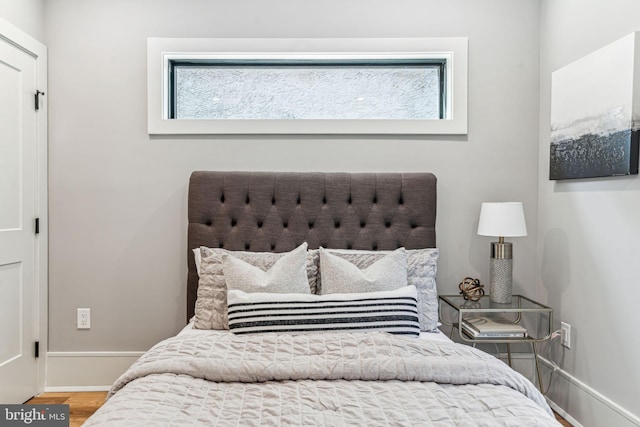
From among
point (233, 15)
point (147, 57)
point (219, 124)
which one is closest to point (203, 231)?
point (219, 124)

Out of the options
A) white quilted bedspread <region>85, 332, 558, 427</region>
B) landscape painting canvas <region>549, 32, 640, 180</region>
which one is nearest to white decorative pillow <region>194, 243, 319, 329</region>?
white quilted bedspread <region>85, 332, 558, 427</region>

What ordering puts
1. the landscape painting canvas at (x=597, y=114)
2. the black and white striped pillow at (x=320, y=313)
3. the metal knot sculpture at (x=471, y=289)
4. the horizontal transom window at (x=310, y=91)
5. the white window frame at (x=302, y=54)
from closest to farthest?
the landscape painting canvas at (x=597, y=114)
the black and white striped pillow at (x=320, y=313)
the metal knot sculpture at (x=471, y=289)
the white window frame at (x=302, y=54)
the horizontal transom window at (x=310, y=91)

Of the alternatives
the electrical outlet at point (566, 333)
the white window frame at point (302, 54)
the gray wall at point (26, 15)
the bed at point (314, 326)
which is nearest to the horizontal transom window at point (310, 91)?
the white window frame at point (302, 54)

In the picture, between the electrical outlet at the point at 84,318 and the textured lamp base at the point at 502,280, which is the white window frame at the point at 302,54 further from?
the electrical outlet at the point at 84,318

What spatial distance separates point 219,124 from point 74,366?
181cm

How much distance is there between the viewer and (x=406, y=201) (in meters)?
2.75

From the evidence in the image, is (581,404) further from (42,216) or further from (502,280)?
(42,216)

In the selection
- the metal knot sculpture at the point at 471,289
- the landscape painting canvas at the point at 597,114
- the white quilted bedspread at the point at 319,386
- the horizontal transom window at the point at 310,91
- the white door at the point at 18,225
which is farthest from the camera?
the horizontal transom window at the point at 310,91

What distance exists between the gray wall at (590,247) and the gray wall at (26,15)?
317cm

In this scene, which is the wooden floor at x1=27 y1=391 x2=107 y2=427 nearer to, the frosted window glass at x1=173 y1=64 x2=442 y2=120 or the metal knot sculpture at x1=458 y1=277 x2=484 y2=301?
the frosted window glass at x1=173 y1=64 x2=442 y2=120

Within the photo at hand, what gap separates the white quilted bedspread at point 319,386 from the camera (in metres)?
1.33

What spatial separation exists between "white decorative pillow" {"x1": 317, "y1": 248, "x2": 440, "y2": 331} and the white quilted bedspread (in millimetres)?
534

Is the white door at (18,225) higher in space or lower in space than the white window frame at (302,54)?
lower

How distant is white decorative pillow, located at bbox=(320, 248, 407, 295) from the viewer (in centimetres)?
230
